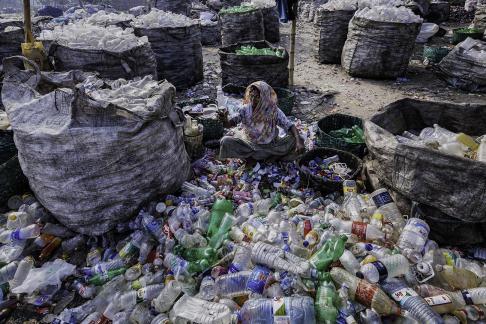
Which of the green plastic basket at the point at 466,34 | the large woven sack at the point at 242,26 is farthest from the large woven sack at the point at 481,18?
the large woven sack at the point at 242,26

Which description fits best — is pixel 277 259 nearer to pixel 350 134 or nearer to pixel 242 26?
pixel 350 134

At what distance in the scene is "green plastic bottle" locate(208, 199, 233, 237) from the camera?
2.95 metres

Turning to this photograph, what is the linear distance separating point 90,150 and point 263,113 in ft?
5.99

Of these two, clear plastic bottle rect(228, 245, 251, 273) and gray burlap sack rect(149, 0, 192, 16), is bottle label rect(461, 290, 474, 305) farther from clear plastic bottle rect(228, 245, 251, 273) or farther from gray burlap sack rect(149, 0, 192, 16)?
gray burlap sack rect(149, 0, 192, 16)

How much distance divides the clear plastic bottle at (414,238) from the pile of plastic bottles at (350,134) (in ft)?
5.44

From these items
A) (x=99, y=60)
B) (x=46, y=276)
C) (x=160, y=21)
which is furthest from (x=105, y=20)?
(x=46, y=276)

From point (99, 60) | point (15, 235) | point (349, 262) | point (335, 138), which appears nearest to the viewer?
point (349, 262)

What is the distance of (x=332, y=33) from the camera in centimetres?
761

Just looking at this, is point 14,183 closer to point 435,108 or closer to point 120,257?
point 120,257

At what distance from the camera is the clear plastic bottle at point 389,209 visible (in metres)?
2.75

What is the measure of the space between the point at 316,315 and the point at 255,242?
0.71 meters

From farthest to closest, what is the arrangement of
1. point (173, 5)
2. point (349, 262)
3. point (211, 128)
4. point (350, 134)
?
point (173, 5)
point (211, 128)
point (350, 134)
point (349, 262)

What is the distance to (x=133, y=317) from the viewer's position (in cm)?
233

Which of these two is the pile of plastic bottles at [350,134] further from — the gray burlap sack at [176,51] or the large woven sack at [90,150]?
the gray burlap sack at [176,51]
